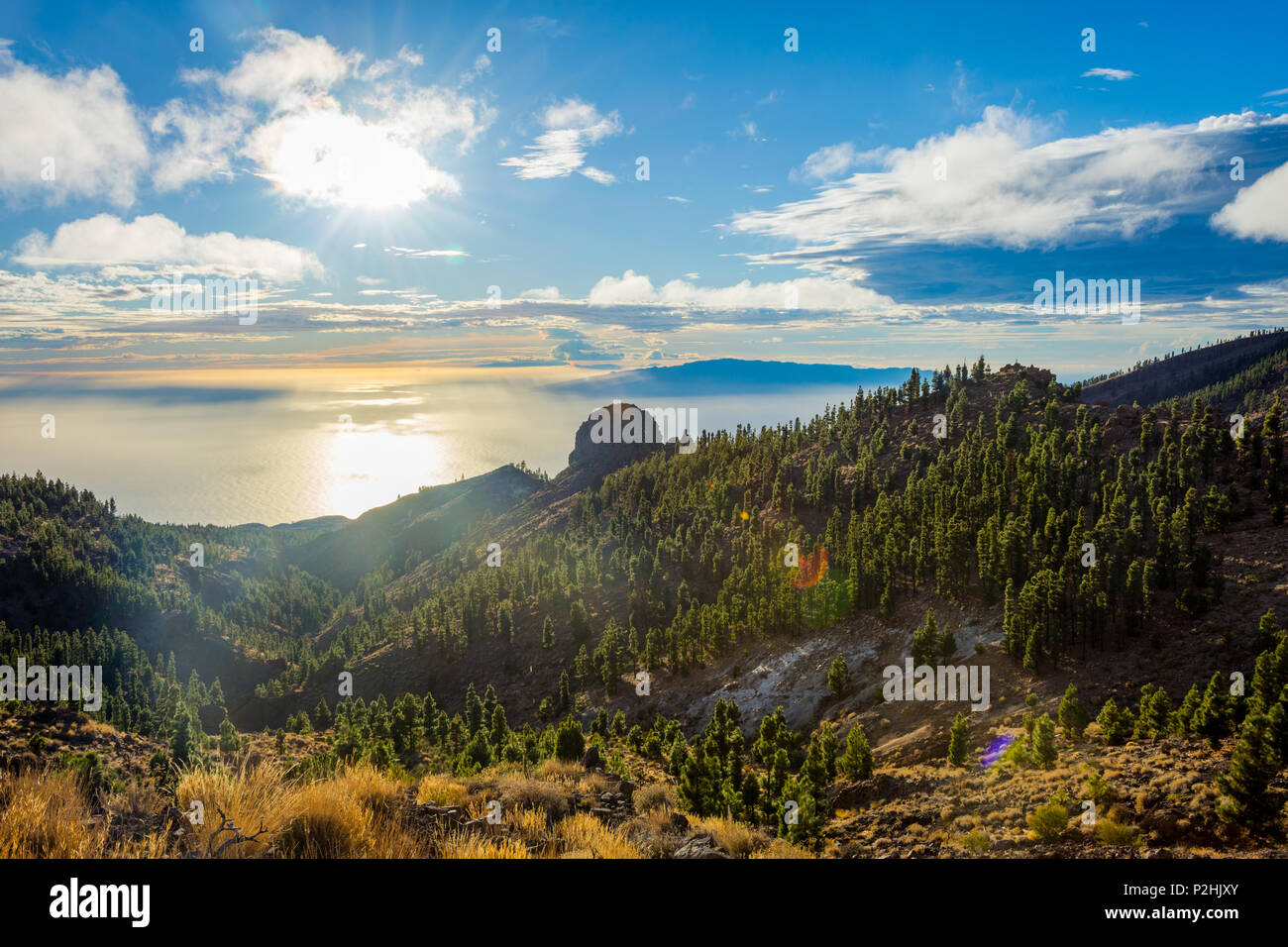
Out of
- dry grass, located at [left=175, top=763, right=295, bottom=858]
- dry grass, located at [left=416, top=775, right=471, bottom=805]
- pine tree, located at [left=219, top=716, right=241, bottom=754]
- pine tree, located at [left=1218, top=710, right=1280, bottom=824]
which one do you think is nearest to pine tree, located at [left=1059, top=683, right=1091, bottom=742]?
pine tree, located at [left=1218, top=710, right=1280, bottom=824]

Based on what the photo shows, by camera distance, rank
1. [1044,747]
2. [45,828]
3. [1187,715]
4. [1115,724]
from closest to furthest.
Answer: [45,828], [1187,715], [1044,747], [1115,724]

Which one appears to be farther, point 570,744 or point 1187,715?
point 570,744

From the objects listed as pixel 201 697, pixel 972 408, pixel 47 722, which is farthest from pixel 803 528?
pixel 201 697

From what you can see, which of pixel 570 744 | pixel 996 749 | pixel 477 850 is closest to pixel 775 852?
pixel 477 850

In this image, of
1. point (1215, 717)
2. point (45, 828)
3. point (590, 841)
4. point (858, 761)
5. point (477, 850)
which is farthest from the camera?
point (858, 761)

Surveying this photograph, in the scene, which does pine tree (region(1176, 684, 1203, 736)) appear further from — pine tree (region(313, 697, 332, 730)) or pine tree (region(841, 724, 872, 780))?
pine tree (region(313, 697, 332, 730))

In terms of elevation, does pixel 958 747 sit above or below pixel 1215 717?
below

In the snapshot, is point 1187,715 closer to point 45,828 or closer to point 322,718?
point 45,828

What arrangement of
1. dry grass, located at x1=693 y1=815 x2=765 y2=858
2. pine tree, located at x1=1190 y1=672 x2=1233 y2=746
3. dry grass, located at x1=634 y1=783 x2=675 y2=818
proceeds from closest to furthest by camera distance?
1. dry grass, located at x1=693 y1=815 x2=765 y2=858
2. dry grass, located at x1=634 y1=783 x2=675 y2=818
3. pine tree, located at x1=1190 y1=672 x2=1233 y2=746

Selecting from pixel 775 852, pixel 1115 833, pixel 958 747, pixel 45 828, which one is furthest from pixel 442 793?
pixel 958 747

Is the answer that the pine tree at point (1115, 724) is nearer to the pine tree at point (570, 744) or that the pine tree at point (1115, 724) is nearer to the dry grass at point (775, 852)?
the dry grass at point (775, 852)

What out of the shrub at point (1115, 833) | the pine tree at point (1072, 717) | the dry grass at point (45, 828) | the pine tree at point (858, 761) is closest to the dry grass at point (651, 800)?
the dry grass at point (45, 828)

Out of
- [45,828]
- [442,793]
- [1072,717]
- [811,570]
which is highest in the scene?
[45,828]
